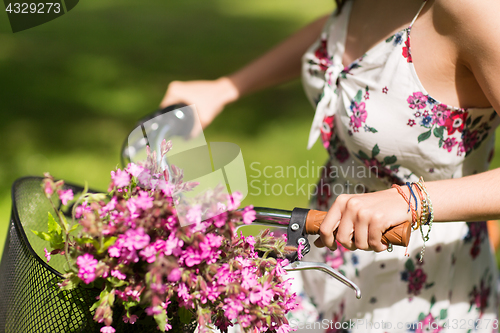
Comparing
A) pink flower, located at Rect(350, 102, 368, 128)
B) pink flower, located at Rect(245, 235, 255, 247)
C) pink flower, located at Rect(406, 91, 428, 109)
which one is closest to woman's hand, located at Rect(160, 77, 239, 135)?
pink flower, located at Rect(350, 102, 368, 128)

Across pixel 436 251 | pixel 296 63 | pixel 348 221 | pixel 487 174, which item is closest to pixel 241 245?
pixel 348 221

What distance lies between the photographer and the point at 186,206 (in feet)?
2.09

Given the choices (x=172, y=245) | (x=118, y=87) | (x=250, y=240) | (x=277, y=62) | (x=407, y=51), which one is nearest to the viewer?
(x=172, y=245)

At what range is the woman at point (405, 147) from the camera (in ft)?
2.86

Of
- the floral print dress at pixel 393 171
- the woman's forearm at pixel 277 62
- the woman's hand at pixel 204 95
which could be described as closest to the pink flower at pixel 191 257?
the floral print dress at pixel 393 171

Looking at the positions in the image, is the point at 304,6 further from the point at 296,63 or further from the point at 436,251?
the point at 436,251

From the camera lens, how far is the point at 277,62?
1610 mm

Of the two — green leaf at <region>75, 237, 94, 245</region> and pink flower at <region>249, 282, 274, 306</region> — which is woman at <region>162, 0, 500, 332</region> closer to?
pink flower at <region>249, 282, 274, 306</region>

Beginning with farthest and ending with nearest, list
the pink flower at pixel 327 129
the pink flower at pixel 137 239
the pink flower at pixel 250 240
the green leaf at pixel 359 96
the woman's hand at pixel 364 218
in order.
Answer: the pink flower at pixel 327 129
the green leaf at pixel 359 96
the woman's hand at pixel 364 218
the pink flower at pixel 250 240
the pink flower at pixel 137 239

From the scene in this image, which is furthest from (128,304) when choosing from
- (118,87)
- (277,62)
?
(118,87)

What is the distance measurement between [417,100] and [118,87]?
4367 mm

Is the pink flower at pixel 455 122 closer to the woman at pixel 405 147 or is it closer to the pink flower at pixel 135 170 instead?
the woman at pixel 405 147

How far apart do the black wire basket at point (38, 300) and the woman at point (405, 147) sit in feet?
1.44

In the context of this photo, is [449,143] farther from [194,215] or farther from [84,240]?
[84,240]
